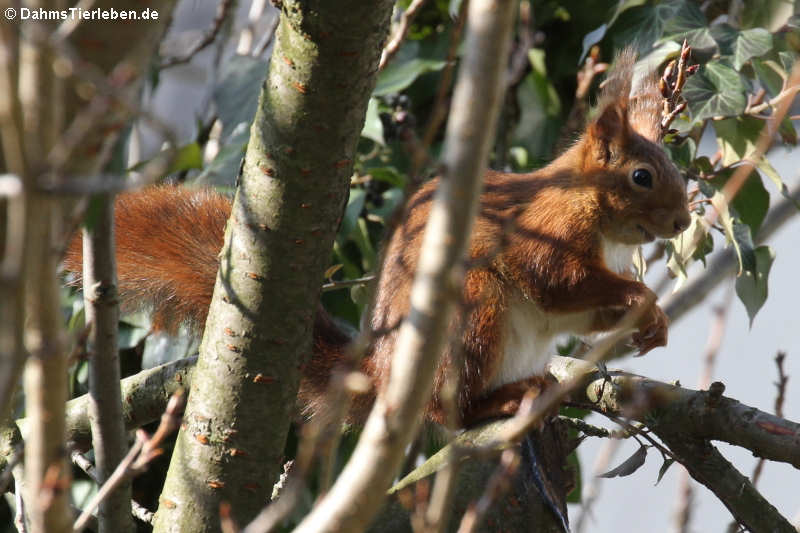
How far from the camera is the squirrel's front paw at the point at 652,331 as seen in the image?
1.81 meters

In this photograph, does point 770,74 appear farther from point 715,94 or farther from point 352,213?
point 352,213

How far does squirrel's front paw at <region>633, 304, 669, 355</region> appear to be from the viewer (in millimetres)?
1812

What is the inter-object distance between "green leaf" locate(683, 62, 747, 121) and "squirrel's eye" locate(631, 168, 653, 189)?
Answer: 0.19 m

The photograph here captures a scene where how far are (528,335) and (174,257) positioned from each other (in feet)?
2.31

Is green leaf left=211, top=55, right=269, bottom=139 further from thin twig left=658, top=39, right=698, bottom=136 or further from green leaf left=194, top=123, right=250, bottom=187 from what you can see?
thin twig left=658, top=39, right=698, bottom=136

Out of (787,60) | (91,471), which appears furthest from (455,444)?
(787,60)

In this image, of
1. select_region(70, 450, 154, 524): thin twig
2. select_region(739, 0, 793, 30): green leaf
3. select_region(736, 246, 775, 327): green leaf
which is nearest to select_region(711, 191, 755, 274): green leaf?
select_region(736, 246, 775, 327): green leaf

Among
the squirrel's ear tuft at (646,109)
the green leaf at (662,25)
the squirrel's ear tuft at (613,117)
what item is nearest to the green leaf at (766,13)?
the green leaf at (662,25)

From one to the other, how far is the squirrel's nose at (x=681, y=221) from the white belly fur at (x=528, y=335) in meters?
0.21

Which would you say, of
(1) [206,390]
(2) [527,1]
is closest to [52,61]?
(1) [206,390]

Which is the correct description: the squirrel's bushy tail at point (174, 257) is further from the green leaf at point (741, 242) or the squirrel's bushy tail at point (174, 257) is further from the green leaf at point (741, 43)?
the green leaf at point (741, 43)

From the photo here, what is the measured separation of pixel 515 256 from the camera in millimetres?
→ 1901

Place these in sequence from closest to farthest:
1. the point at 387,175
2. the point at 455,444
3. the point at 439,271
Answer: the point at 439,271 < the point at 455,444 < the point at 387,175

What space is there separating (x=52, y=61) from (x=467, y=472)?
2.99 ft
